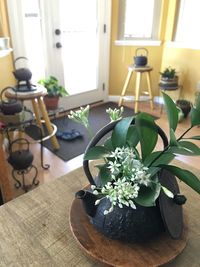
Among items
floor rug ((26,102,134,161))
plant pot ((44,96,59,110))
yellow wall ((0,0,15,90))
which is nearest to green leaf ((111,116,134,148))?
floor rug ((26,102,134,161))

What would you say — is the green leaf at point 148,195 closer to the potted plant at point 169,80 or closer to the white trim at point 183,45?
the potted plant at point 169,80

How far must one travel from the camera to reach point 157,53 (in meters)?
3.51

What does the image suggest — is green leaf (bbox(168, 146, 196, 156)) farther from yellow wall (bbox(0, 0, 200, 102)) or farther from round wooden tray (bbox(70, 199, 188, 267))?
yellow wall (bbox(0, 0, 200, 102))

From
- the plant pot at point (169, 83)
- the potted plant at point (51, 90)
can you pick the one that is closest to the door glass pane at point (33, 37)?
the potted plant at point (51, 90)

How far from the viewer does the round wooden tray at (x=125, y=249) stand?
0.59 metres

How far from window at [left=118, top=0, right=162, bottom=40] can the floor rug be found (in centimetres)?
104

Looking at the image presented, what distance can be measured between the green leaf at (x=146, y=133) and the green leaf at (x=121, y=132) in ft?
0.09

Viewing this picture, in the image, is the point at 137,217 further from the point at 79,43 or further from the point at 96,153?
the point at 79,43

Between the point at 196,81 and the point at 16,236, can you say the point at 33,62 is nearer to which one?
the point at 196,81

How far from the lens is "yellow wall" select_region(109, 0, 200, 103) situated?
127 inches

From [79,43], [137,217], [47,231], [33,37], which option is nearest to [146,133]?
[137,217]

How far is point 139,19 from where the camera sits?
11.0 feet

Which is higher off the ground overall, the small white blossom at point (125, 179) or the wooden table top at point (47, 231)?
the small white blossom at point (125, 179)

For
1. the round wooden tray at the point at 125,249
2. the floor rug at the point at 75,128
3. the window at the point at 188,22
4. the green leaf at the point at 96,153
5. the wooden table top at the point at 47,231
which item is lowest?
the floor rug at the point at 75,128
